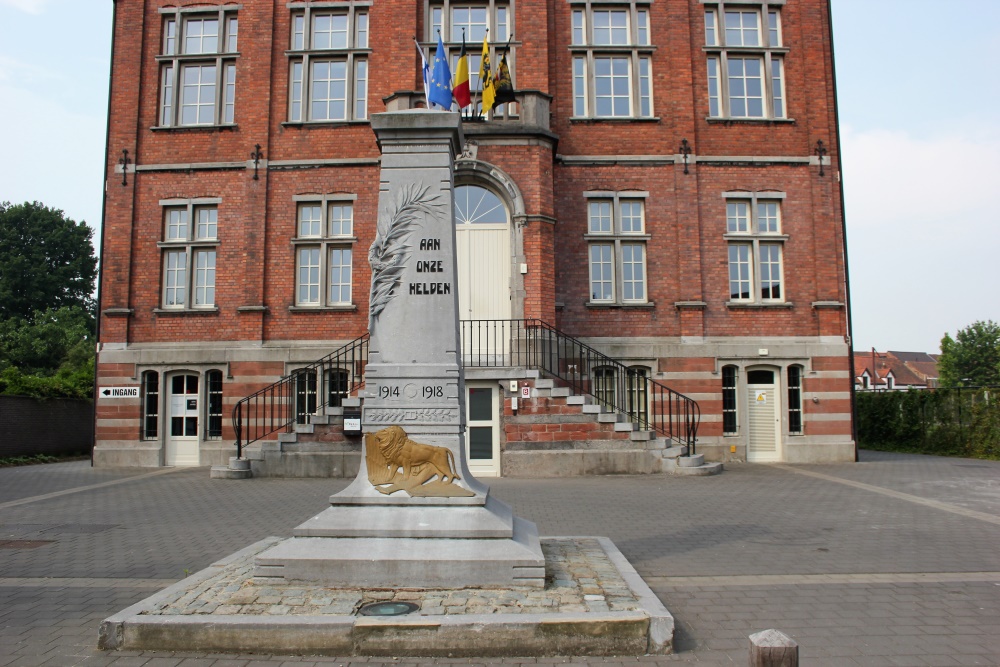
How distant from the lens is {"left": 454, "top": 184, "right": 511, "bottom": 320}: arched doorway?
1623 cm

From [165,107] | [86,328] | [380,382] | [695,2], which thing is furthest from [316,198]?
[86,328]

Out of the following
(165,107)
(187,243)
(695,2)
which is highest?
(695,2)

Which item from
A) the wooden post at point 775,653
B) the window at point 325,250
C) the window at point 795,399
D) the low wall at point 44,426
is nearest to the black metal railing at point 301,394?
the window at point 325,250

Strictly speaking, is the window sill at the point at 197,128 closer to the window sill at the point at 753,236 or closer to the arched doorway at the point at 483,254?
the arched doorway at the point at 483,254

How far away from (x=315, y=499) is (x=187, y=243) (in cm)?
908

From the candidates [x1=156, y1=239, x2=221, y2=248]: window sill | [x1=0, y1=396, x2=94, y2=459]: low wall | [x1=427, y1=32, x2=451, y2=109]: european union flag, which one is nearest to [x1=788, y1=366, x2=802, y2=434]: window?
[x1=427, y1=32, x2=451, y2=109]: european union flag

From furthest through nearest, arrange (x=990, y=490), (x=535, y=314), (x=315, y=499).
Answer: (x=535, y=314) → (x=990, y=490) → (x=315, y=499)

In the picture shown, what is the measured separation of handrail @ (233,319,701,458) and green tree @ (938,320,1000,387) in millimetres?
55594

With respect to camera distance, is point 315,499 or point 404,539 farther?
point 315,499

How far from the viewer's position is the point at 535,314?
620 inches

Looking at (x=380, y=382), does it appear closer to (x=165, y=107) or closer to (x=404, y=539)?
(x=404, y=539)

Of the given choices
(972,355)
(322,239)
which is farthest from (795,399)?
(972,355)

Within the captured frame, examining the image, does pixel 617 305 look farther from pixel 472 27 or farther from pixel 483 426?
pixel 472 27

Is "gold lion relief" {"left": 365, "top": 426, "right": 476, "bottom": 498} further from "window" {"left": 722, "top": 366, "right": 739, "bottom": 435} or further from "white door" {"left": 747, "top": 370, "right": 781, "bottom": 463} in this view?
"white door" {"left": 747, "top": 370, "right": 781, "bottom": 463}
